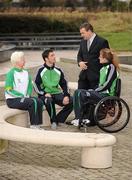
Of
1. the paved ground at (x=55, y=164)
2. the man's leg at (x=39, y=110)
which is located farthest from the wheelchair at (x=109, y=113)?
Result: the man's leg at (x=39, y=110)

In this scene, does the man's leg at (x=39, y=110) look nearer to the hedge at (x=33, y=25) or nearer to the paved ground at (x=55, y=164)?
the paved ground at (x=55, y=164)

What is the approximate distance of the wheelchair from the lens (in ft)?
29.6

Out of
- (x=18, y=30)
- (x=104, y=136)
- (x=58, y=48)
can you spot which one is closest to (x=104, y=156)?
(x=104, y=136)

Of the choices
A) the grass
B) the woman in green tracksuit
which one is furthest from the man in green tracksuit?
the grass

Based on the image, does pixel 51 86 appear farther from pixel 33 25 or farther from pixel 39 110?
pixel 33 25

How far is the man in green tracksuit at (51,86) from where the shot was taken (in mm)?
9383

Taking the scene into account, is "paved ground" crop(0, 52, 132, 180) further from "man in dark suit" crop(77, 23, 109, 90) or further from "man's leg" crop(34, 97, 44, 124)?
"man in dark suit" crop(77, 23, 109, 90)

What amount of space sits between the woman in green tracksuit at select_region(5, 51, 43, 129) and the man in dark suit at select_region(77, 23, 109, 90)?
47.9 inches

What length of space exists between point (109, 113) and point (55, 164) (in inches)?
84.3

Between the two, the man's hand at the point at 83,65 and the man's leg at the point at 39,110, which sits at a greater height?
the man's hand at the point at 83,65

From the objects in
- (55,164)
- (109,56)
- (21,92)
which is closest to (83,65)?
(109,56)

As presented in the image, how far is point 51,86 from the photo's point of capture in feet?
31.2

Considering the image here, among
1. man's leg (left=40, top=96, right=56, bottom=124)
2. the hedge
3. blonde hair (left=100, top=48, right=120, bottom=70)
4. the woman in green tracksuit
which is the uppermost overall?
blonde hair (left=100, top=48, right=120, bottom=70)

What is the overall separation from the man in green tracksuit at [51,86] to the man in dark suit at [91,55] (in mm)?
578
